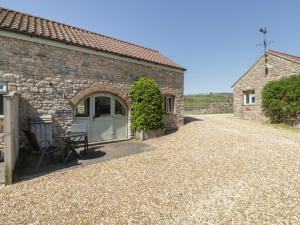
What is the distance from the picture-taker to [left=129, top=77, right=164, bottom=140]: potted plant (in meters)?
9.34

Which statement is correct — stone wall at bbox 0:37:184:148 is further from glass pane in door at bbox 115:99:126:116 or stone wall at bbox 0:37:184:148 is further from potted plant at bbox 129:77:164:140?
potted plant at bbox 129:77:164:140

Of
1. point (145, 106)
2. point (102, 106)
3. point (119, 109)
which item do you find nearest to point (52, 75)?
point (102, 106)

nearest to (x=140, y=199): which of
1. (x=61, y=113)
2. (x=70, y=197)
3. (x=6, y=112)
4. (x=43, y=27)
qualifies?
(x=70, y=197)

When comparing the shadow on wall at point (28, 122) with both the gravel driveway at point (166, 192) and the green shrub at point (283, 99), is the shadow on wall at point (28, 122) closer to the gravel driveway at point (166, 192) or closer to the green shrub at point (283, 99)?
the gravel driveway at point (166, 192)

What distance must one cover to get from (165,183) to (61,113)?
17.4 feet

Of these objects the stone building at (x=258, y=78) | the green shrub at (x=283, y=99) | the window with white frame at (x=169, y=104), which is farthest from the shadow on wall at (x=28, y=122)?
the stone building at (x=258, y=78)

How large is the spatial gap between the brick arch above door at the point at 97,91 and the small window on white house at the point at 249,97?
12617 millimetres

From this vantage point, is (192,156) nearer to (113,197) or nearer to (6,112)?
(113,197)

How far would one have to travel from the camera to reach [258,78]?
16.1 meters

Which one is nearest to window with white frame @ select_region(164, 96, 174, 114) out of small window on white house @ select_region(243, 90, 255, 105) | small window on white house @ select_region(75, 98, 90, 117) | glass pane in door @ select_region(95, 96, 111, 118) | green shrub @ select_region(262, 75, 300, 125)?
glass pane in door @ select_region(95, 96, 111, 118)

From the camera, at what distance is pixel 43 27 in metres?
8.10

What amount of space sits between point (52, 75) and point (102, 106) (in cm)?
242

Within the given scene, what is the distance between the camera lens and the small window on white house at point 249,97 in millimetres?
16922

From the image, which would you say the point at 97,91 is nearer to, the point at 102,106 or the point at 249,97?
the point at 102,106
